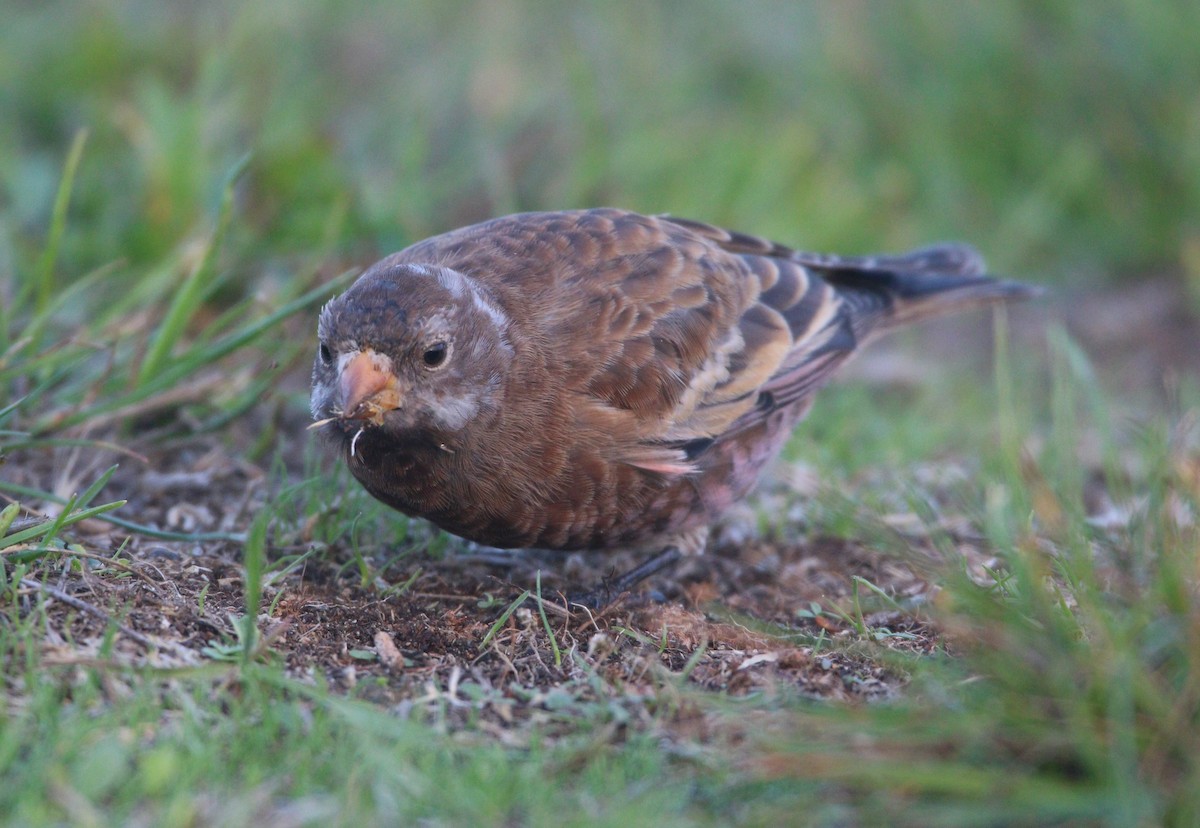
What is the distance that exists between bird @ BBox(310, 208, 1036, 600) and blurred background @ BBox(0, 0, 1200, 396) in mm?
2016

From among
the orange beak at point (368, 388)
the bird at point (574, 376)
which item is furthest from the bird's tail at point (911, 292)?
the orange beak at point (368, 388)

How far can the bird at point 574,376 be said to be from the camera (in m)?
3.85

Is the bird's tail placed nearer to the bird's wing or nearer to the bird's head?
the bird's wing

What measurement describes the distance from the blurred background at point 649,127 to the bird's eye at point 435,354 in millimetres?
2405

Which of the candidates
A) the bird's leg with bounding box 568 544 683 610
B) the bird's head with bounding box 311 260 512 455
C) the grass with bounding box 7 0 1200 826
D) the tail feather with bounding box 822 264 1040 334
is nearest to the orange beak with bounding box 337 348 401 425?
the bird's head with bounding box 311 260 512 455

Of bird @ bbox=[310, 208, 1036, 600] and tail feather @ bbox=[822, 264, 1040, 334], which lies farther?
tail feather @ bbox=[822, 264, 1040, 334]

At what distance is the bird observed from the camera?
12.6ft

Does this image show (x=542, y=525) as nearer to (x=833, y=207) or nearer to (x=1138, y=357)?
(x=833, y=207)

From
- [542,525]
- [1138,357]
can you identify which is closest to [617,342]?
[542,525]

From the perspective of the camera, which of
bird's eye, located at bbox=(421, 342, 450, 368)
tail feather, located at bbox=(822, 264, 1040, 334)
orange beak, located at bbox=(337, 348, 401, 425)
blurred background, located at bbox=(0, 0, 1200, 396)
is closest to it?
orange beak, located at bbox=(337, 348, 401, 425)

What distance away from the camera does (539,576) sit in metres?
4.01

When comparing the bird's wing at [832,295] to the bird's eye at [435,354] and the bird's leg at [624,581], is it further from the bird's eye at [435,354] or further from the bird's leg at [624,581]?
the bird's eye at [435,354]

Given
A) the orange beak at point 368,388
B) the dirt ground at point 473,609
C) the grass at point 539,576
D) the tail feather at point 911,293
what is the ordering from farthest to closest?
the tail feather at point 911,293, the orange beak at point 368,388, the dirt ground at point 473,609, the grass at point 539,576

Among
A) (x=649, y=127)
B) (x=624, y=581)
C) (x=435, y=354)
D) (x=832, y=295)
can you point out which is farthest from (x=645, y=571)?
(x=649, y=127)
